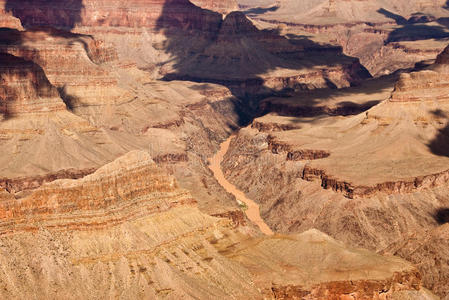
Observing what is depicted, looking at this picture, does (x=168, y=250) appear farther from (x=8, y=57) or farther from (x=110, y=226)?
(x=8, y=57)

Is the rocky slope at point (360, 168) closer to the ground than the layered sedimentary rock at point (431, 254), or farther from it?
closer to the ground

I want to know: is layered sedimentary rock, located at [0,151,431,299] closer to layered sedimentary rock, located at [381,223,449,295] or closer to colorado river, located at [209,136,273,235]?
layered sedimentary rock, located at [381,223,449,295]

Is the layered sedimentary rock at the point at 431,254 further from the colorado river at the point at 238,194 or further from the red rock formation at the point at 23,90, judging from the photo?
the red rock formation at the point at 23,90

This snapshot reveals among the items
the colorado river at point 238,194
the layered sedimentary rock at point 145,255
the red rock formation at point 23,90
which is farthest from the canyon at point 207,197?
the colorado river at point 238,194

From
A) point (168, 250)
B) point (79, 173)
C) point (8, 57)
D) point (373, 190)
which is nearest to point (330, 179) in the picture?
point (373, 190)

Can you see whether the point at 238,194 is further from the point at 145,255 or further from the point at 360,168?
the point at 145,255

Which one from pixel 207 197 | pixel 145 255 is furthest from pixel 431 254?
pixel 207 197

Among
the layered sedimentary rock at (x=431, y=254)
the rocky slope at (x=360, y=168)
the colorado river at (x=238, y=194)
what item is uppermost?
the layered sedimentary rock at (x=431, y=254)
